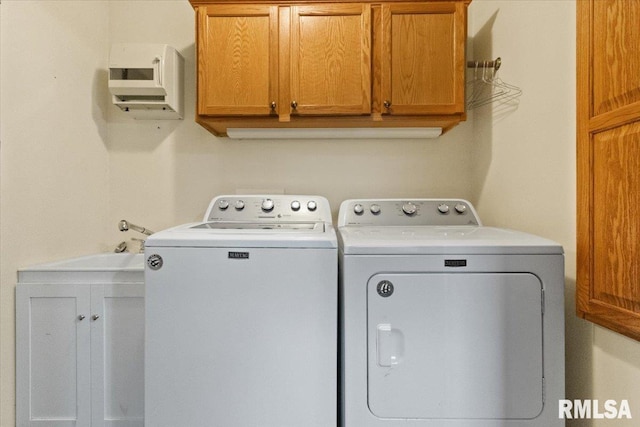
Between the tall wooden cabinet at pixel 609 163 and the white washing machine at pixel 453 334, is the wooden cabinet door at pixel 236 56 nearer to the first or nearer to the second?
the white washing machine at pixel 453 334

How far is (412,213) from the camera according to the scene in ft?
6.24

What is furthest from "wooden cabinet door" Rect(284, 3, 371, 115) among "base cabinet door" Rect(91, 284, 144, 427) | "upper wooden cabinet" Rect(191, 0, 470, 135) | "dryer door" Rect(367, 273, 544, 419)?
"base cabinet door" Rect(91, 284, 144, 427)

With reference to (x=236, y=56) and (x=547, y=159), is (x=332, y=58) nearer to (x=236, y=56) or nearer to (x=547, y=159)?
(x=236, y=56)

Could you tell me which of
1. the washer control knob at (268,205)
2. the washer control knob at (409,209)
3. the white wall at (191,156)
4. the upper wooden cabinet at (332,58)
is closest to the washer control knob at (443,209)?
the washer control knob at (409,209)

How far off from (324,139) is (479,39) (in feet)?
3.62

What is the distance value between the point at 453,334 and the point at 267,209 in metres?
1.13

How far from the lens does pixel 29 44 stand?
165 centimetres

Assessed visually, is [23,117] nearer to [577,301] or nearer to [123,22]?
[123,22]

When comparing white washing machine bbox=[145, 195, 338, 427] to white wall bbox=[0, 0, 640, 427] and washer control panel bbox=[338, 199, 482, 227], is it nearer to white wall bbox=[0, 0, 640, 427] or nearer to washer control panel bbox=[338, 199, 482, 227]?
washer control panel bbox=[338, 199, 482, 227]

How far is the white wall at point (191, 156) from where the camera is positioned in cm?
141

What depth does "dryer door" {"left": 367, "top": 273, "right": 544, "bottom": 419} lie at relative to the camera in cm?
119

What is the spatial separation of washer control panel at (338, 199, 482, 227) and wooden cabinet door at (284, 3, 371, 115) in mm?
518

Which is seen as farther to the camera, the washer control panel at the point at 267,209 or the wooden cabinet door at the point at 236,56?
the washer control panel at the point at 267,209

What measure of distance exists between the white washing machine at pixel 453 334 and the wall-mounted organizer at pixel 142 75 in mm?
1513
